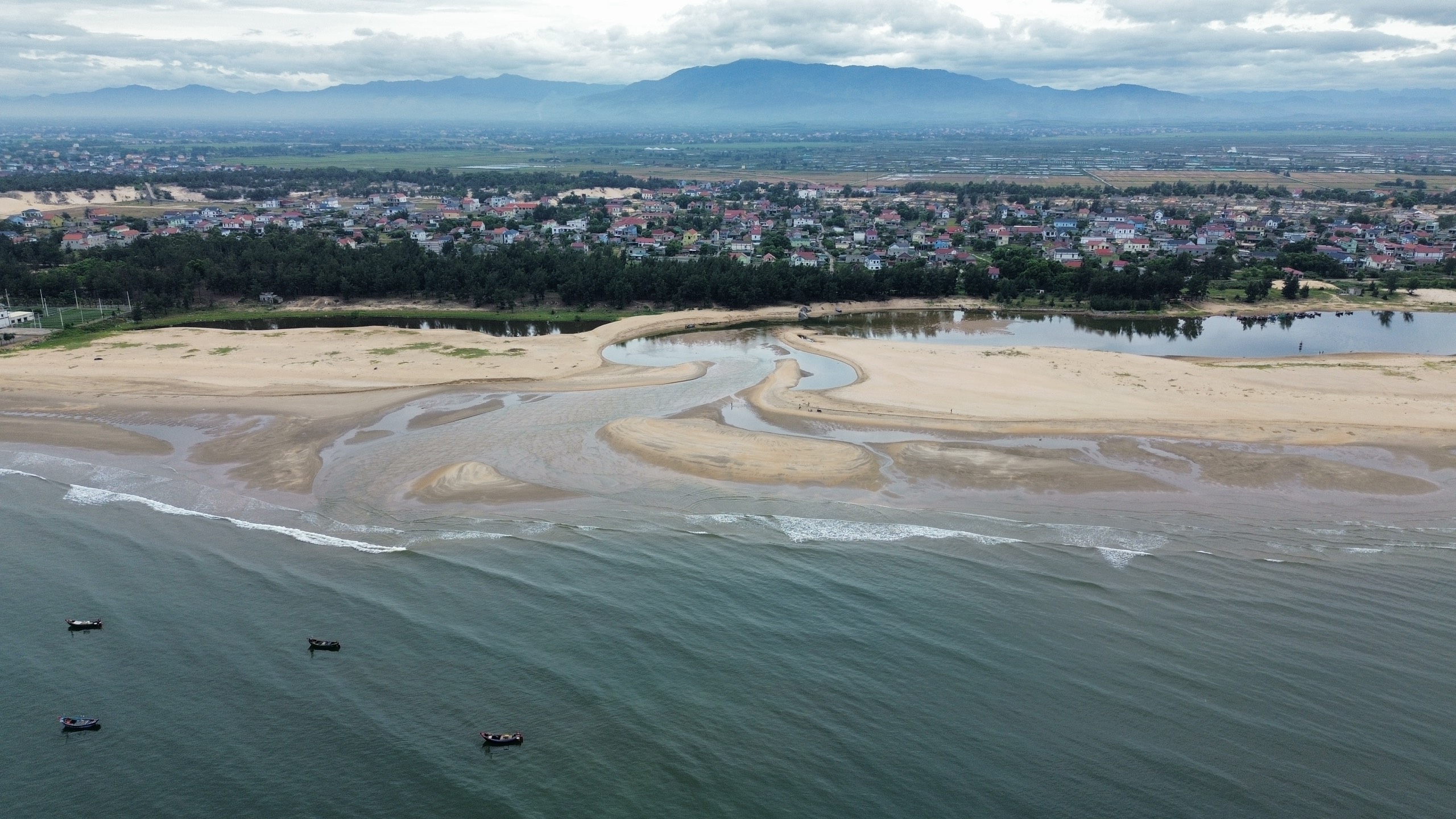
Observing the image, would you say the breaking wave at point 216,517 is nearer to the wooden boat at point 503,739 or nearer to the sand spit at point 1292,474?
the wooden boat at point 503,739

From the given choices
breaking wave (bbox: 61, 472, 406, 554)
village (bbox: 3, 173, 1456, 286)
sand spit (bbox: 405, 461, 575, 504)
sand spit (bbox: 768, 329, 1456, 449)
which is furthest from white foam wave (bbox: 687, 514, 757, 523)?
village (bbox: 3, 173, 1456, 286)

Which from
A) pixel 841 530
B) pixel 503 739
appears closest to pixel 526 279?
pixel 841 530

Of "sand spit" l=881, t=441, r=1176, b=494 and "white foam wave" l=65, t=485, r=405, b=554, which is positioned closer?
"white foam wave" l=65, t=485, r=405, b=554

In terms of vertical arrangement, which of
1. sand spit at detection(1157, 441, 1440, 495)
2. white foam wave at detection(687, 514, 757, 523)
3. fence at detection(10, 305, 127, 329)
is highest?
fence at detection(10, 305, 127, 329)

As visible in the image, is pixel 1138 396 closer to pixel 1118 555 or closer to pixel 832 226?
pixel 1118 555

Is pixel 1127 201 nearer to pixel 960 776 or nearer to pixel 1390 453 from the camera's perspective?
pixel 1390 453

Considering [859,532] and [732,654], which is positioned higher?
[859,532]

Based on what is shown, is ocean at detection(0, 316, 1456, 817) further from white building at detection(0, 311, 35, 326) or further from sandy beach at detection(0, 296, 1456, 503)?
white building at detection(0, 311, 35, 326)
